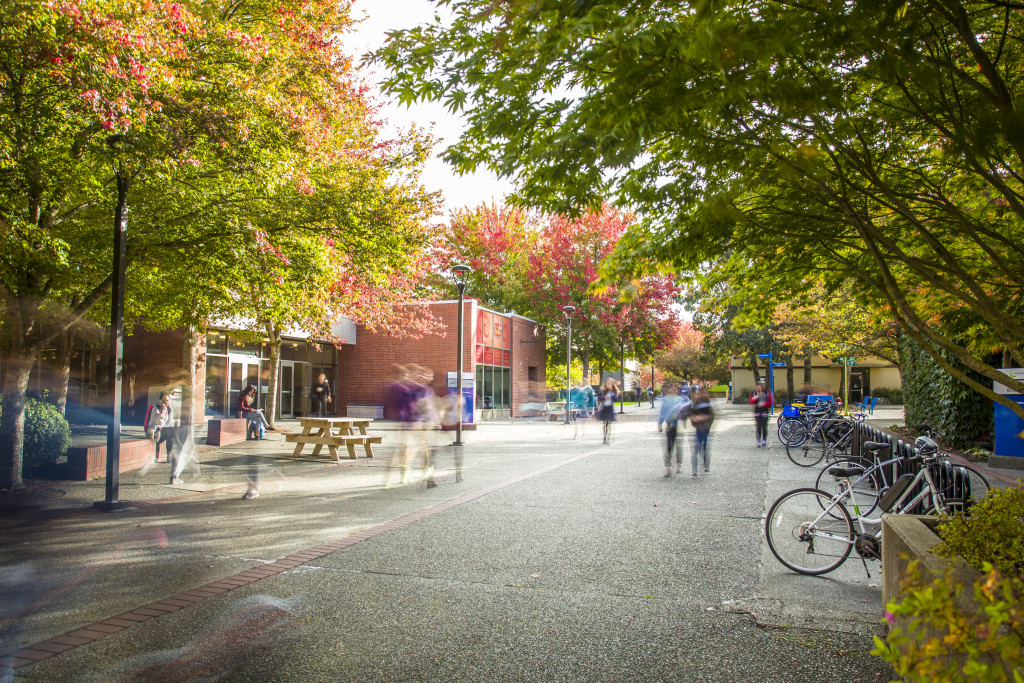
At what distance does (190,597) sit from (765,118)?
16.8 feet

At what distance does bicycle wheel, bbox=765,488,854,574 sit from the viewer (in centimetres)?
570

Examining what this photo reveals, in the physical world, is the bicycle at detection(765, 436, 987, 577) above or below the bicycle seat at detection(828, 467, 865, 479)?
below

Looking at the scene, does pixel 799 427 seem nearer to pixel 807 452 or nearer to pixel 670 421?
pixel 807 452

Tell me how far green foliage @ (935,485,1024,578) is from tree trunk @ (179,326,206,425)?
36.2ft

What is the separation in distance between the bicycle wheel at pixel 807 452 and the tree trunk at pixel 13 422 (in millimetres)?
13242

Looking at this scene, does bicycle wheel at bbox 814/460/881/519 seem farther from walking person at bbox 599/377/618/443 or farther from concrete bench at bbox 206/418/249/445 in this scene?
concrete bench at bbox 206/418/249/445

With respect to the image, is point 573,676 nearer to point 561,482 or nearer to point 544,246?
point 561,482

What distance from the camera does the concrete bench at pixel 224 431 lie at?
1614cm

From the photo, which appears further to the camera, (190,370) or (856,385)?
(856,385)

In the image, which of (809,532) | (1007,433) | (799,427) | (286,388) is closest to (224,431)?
(286,388)

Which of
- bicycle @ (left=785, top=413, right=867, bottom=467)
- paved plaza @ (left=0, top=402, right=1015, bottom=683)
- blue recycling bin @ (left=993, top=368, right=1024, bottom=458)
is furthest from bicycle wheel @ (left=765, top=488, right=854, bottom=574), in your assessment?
blue recycling bin @ (left=993, top=368, right=1024, bottom=458)

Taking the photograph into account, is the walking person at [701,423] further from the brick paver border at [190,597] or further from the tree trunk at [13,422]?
the tree trunk at [13,422]

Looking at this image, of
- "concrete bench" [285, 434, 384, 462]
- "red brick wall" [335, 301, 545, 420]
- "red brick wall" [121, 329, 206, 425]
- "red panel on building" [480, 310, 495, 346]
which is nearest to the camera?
"concrete bench" [285, 434, 384, 462]

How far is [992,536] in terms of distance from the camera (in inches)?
130
